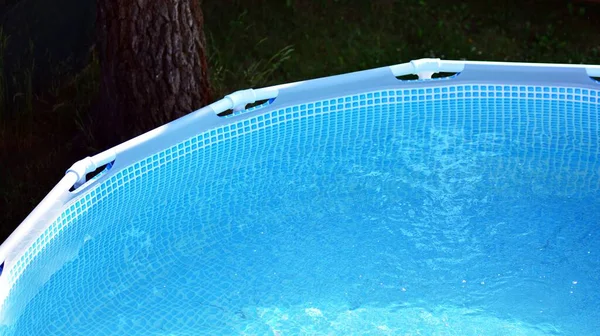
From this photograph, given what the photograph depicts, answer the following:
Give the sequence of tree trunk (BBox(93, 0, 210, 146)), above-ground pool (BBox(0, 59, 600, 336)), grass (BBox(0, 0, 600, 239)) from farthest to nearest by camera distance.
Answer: grass (BBox(0, 0, 600, 239)) < tree trunk (BBox(93, 0, 210, 146)) < above-ground pool (BBox(0, 59, 600, 336))

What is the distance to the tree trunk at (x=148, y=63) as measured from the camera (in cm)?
387

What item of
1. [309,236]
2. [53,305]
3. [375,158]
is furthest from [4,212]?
[375,158]

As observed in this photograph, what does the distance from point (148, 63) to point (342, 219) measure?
1.09 m

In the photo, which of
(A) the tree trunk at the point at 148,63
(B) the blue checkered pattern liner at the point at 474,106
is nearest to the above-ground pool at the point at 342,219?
(B) the blue checkered pattern liner at the point at 474,106

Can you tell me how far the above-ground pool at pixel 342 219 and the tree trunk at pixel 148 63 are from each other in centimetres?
29

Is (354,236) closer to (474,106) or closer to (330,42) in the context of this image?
(474,106)

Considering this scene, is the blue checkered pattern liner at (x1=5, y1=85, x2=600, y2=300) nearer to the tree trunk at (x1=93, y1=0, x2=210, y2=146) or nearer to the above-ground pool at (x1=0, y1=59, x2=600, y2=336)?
the above-ground pool at (x1=0, y1=59, x2=600, y2=336)

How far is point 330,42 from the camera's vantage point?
5.23m

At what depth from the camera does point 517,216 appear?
12.5 ft

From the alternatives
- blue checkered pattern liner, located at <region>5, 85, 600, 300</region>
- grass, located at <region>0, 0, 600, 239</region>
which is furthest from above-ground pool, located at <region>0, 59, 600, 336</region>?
grass, located at <region>0, 0, 600, 239</region>

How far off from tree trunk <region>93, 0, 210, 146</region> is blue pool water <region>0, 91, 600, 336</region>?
34cm

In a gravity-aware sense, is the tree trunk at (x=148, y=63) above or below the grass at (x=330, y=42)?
above

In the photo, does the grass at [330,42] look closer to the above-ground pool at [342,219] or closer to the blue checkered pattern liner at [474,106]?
the blue checkered pattern liner at [474,106]

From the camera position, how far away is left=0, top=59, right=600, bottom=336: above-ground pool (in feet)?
10.5
